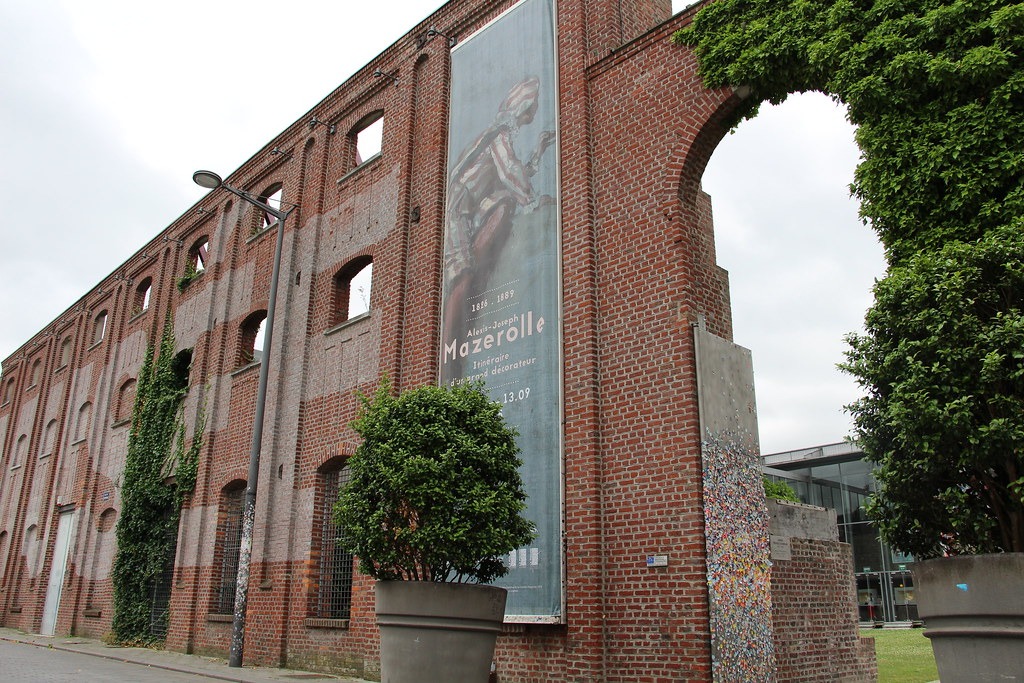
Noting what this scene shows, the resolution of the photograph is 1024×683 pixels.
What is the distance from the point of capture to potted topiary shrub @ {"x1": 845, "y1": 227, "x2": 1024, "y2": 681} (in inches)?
213

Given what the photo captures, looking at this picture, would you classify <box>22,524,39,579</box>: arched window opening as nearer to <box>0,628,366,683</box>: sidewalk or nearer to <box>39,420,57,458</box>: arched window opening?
<box>39,420,57,458</box>: arched window opening

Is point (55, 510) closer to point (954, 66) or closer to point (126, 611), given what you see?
point (126, 611)

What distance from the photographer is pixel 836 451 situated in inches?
1495

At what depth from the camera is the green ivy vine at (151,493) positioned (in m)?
18.3

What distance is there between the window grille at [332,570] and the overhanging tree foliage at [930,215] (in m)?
9.45

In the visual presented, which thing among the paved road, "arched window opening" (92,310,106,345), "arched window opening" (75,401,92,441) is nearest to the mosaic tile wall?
the paved road

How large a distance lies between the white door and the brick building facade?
0.11m

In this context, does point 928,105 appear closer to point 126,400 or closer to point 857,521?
point 126,400

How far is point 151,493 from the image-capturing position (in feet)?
62.4

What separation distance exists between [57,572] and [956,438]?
2515 cm

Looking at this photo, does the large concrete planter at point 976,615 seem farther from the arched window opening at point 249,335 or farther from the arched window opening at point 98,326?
the arched window opening at point 98,326

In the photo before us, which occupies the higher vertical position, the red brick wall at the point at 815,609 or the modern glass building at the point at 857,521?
the modern glass building at the point at 857,521

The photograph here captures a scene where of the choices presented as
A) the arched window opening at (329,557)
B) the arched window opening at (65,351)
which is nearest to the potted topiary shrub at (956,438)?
the arched window opening at (329,557)

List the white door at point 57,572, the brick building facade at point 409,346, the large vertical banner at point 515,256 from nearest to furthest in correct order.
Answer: the brick building facade at point 409,346
the large vertical banner at point 515,256
the white door at point 57,572
